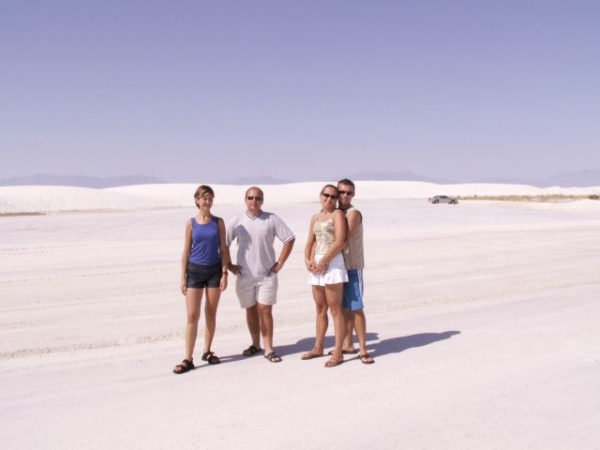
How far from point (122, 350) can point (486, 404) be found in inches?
160

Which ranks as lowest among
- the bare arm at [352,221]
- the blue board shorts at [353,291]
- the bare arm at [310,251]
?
the blue board shorts at [353,291]

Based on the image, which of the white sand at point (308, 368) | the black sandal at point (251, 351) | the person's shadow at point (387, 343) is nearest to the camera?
the white sand at point (308, 368)

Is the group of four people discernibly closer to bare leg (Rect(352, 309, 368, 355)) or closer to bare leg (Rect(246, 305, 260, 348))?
bare leg (Rect(352, 309, 368, 355))

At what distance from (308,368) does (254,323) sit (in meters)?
0.94

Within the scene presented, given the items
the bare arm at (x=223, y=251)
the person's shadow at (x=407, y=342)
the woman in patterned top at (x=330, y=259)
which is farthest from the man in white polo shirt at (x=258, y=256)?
the person's shadow at (x=407, y=342)

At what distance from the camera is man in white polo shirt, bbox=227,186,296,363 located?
18.8 feet

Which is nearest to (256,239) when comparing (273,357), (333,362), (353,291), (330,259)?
(330,259)

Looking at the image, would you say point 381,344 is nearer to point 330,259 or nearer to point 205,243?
point 330,259

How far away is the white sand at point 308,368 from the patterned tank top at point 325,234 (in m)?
1.25

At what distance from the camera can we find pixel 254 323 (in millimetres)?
6168

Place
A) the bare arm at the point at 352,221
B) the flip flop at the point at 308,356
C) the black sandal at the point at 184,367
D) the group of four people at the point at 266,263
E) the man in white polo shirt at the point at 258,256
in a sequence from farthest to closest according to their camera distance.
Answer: the flip flop at the point at 308,356, the man in white polo shirt at the point at 258,256, the bare arm at the point at 352,221, the group of four people at the point at 266,263, the black sandal at the point at 184,367

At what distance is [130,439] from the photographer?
3.96 meters

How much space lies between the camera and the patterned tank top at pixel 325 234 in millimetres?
5555

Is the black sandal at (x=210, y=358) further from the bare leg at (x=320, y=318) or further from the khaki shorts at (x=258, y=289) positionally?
the bare leg at (x=320, y=318)
